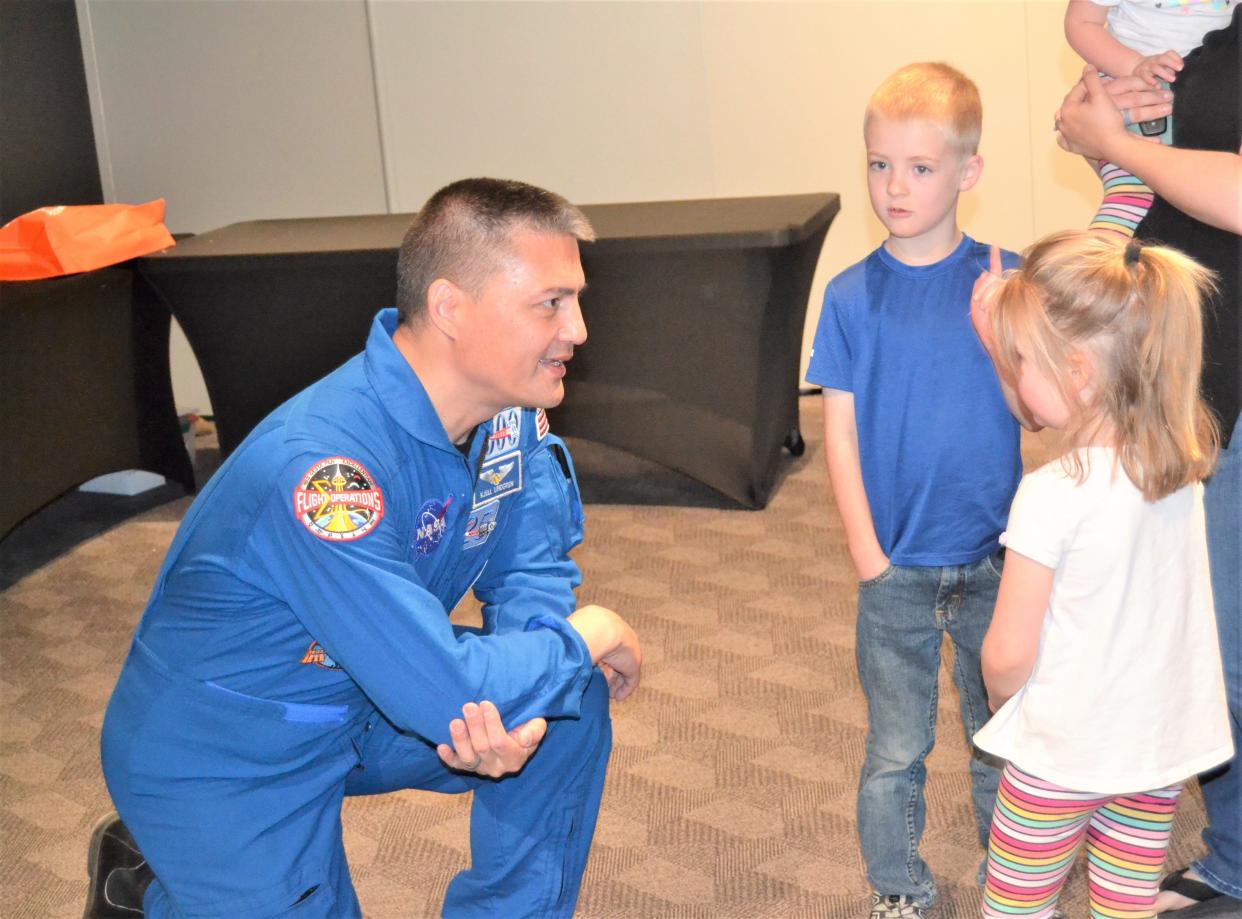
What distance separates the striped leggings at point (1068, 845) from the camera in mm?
1484

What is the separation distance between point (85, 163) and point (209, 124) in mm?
516

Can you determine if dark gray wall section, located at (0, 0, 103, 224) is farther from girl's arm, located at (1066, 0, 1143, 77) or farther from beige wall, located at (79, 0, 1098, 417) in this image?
girl's arm, located at (1066, 0, 1143, 77)

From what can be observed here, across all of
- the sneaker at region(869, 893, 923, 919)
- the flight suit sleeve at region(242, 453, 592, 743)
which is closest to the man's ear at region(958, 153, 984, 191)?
the flight suit sleeve at region(242, 453, 592, 743)

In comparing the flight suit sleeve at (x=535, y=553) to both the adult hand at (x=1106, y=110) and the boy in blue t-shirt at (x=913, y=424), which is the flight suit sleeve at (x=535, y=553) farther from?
the adult hand at (x=1106, y=110)

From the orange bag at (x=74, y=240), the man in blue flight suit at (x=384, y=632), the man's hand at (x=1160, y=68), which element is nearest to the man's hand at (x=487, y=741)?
the man in blue flight suit at (x=384, y=632)

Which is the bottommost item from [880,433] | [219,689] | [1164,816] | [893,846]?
[893,846]

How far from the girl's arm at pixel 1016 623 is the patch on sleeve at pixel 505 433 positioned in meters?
0.64

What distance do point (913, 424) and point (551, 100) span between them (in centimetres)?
366

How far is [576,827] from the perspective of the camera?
1756mm

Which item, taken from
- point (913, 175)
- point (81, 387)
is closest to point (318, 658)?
point (913, 175)

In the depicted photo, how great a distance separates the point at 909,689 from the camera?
1.81 m

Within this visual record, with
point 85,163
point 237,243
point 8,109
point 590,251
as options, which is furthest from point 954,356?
point 85,163

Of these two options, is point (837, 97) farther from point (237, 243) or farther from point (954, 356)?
point (954, 356)

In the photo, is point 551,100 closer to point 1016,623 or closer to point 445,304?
point 445,304
